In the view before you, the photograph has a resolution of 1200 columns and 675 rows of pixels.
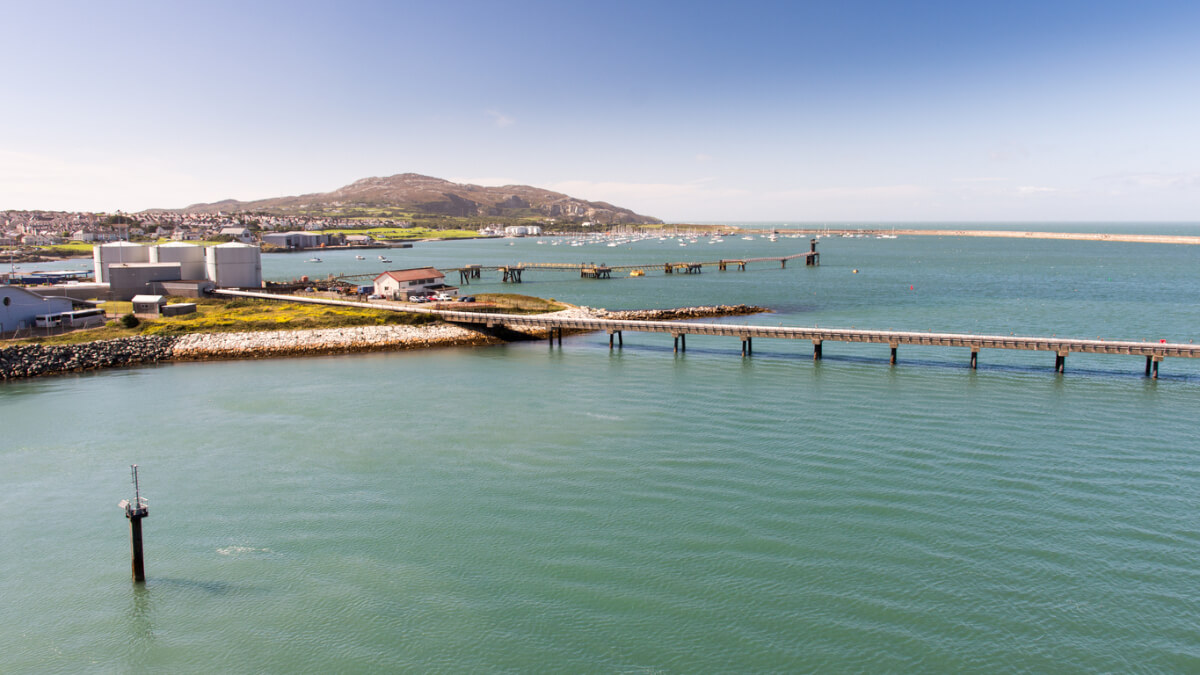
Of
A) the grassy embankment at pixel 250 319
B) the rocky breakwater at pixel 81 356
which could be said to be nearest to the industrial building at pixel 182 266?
the grassy embankment at pixel 250 319

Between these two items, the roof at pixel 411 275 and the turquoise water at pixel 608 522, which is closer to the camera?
the turquoise water at pixel 608 522

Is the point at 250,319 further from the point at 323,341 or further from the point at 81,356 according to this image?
the point at 81,356

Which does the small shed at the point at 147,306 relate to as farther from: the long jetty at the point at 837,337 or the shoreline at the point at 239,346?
the long jetty at the point at 837,337

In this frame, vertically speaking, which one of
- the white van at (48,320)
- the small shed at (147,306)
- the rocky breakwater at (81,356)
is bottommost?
the rocky breakwater at (81,356)

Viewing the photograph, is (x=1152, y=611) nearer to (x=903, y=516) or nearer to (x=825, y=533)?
(x=903, y=516)

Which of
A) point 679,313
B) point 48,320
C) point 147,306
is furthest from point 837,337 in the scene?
point 48,320

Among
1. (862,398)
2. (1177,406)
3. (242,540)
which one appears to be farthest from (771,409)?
(242,540)
